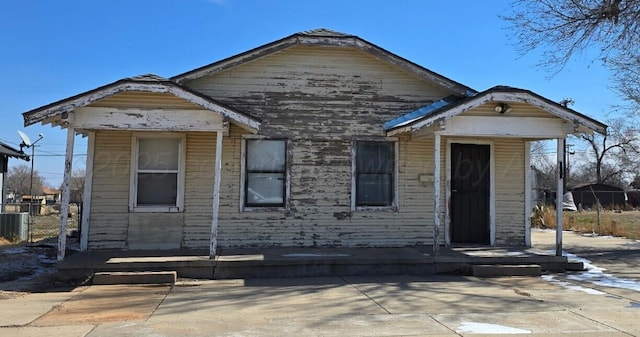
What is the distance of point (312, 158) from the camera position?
11344mm

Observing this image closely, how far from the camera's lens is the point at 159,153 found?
11.0 metres

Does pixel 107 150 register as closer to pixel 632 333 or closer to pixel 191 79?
pixel 191 79

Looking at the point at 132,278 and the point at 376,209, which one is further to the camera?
the point at 376,209

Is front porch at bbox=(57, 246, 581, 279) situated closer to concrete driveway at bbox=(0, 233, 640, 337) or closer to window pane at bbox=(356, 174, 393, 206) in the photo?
concrete driveway at bbox=(0, 233, 640, 337)

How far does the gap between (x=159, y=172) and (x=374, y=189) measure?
454 centimetres

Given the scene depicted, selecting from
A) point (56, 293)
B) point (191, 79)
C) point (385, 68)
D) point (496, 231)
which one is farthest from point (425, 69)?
point (56, 293)

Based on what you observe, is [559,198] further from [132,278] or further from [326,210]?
[132,278]

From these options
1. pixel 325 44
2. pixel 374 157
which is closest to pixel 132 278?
pixel 374 157

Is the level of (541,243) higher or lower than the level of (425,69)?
→ lower

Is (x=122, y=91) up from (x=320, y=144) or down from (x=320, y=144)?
up

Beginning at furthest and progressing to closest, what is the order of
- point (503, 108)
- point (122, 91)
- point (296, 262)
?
point (503, 108) → point (296, 262) → point (122, 91)

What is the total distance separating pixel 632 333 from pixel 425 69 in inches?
276

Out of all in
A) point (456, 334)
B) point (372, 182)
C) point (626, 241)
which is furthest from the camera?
point (626, 241)

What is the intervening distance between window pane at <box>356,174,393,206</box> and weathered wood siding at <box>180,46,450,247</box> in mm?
239
